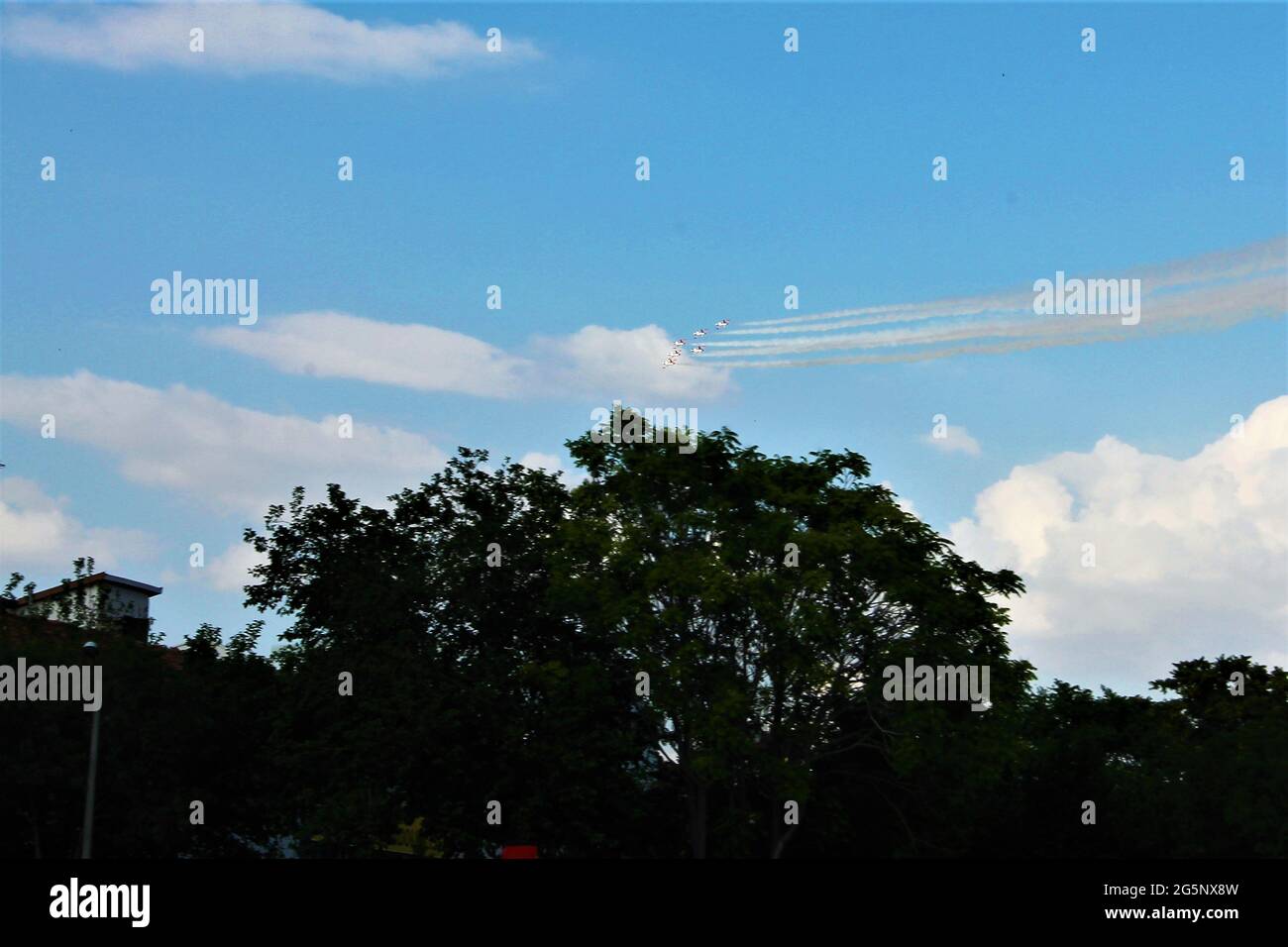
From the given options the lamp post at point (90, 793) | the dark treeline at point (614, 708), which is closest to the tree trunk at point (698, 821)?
the dark treeline at point (614, 708)

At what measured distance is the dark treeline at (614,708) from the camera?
4628 cm

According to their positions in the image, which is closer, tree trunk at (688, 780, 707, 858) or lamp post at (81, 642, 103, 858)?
lamp post at (81, 642, 103, 858)

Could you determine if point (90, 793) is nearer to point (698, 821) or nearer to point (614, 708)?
point (614, 708)

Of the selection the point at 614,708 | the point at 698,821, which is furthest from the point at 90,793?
the point at 698,821

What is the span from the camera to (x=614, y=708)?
162 feet

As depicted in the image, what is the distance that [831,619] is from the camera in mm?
46312

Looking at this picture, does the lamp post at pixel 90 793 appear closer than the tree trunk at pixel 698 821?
Yes

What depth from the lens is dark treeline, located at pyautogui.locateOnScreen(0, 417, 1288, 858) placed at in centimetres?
4628

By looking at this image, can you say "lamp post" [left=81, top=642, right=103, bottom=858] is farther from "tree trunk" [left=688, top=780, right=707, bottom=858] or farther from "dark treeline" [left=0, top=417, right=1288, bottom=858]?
"tree trunk" [left=688, top=780, right=707, bottom=858]

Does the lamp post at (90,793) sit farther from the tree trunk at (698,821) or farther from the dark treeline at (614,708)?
the tree trunk at (698,821)

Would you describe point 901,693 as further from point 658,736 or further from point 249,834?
point 249,834

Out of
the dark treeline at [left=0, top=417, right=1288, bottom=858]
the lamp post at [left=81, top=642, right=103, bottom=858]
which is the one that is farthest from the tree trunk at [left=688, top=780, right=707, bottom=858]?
the lamp post at [left=81, top=642, right=103, bottom=858]

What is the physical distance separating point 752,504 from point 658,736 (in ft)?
26.4
